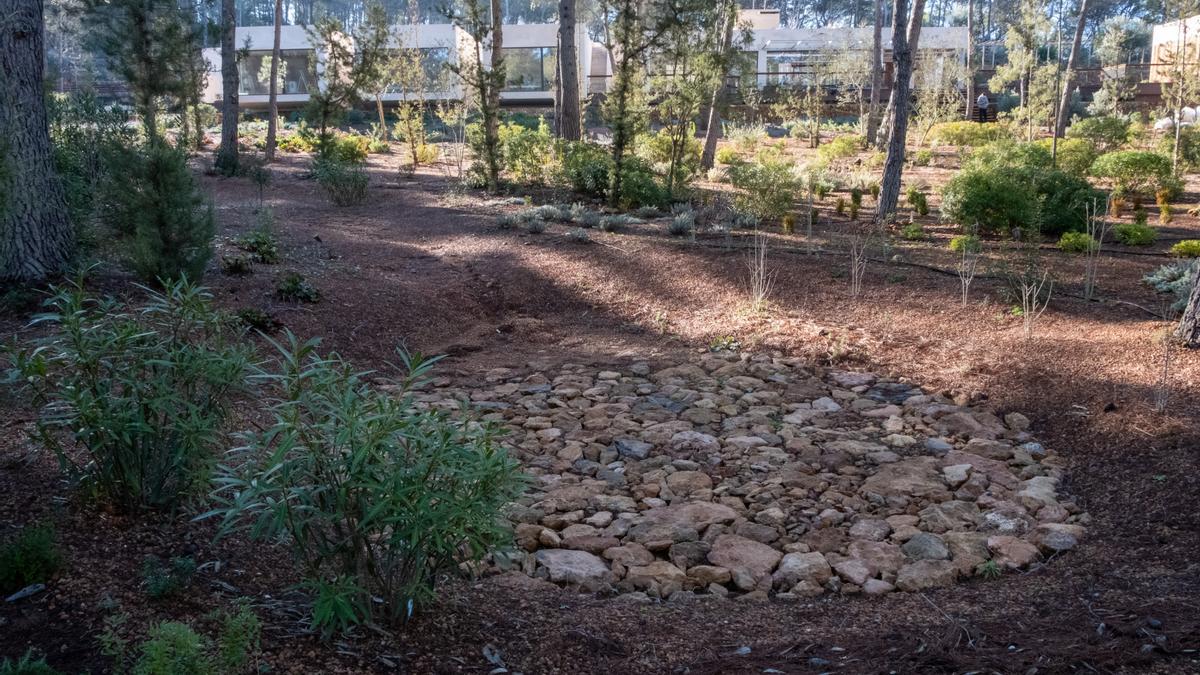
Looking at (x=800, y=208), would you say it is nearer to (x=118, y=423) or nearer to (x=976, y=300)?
(x=976, y=300)

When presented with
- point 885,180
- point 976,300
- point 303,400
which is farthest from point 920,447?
point 885,180

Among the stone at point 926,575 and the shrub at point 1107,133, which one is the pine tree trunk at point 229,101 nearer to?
the shrub at point 1107,133

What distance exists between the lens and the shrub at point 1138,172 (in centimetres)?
1277

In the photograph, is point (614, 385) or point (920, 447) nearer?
point (920, 447)

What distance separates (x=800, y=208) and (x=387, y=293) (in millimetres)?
6943

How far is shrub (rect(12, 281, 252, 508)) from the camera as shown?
321 cm

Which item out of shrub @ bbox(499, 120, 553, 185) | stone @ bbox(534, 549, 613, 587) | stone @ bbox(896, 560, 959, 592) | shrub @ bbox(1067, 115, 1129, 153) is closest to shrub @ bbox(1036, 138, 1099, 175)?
shrub @ bbox(1067, 115, 1129, 153)

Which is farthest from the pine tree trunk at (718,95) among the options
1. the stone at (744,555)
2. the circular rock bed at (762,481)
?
the stone at (744,555)

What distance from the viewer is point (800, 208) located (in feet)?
43.2

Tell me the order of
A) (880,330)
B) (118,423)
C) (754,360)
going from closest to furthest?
(118,423), (754,360), (880,330)

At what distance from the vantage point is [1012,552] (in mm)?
4172

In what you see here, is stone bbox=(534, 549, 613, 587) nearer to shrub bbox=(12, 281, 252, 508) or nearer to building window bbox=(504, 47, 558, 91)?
shrub bbox=(12, 281, 252, 508)

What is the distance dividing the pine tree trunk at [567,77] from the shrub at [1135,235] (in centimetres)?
909

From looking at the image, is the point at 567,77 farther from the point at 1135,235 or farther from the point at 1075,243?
the point at 1135,235
